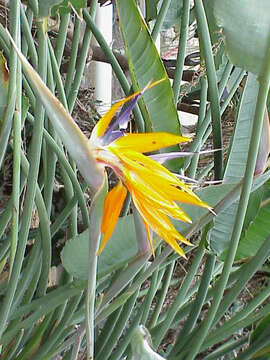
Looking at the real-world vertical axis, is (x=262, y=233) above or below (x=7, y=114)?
below

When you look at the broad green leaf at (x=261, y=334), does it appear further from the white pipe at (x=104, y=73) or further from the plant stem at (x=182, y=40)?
the white pipe at (x=104, y=73)

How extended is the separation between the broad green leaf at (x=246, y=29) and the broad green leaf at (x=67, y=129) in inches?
5.3

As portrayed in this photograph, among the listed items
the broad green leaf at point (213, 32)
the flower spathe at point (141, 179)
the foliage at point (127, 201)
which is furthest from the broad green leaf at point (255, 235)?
the flower spathe at point (141, 179)

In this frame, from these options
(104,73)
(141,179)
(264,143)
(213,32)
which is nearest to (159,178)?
(141,179)

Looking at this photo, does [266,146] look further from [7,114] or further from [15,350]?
[15,350]

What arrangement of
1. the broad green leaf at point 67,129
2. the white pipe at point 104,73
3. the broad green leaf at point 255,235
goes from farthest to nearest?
the white pipe at point 104,73, the broad green leaf at point 255,235, the broad green leaf at point 67,129

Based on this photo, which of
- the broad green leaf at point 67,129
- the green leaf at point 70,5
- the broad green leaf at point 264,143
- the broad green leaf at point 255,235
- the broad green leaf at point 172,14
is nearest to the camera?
the broad green leaf at point 67,129

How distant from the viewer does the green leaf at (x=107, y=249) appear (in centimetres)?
50

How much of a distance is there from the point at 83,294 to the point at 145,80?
0.26 meters

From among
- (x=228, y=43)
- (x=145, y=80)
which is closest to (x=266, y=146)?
(x=228, y=43)

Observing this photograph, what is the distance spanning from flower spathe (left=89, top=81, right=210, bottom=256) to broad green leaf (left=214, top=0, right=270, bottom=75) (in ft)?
0.26

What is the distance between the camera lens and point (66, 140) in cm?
30

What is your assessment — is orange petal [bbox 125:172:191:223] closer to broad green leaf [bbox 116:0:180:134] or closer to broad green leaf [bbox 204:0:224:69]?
broad green leaf [bbox 116:0:180:134]

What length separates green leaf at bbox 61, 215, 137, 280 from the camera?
0.50 meters
